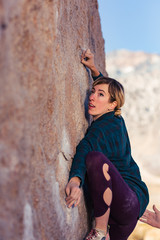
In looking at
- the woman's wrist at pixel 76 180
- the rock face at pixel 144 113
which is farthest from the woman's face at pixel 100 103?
the rock face at pixel 144 113

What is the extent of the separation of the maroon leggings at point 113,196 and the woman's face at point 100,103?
402 mm

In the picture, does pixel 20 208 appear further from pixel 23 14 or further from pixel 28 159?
pixel 23 14

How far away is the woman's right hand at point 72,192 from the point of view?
4.57 ft

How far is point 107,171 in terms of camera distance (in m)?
1.54

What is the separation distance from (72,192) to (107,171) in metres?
0.24

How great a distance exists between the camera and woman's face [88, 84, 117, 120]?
6.10 feet

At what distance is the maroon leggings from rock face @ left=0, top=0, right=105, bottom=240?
0.13 metres

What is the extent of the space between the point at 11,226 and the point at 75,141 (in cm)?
78

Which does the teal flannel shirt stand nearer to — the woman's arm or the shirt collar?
the shirt collar

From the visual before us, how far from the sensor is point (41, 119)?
1.21m

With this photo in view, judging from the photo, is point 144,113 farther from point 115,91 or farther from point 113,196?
point 113,196

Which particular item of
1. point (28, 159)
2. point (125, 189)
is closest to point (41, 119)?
point (28, 159)

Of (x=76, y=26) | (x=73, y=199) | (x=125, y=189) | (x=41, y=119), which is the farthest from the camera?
(x=76, y=26)

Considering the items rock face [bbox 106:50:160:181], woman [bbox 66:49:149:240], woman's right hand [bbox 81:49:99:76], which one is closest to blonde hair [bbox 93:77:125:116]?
woman [bbox 66:49:149:240]
